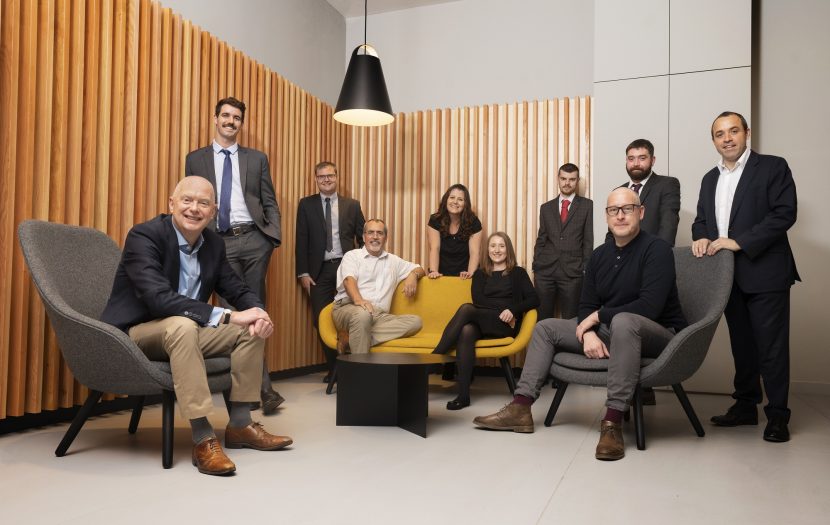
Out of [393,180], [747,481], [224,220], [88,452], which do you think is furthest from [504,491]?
[393,180]

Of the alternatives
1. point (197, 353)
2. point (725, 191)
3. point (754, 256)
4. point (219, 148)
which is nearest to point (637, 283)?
point (754, 256)

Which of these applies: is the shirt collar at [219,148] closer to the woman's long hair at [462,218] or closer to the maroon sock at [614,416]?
the woman's long hair at [462,218]

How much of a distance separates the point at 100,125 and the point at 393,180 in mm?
3518

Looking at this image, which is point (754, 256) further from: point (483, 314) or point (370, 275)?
point (370, 275)

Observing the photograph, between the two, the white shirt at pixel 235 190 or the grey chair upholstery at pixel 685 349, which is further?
the white shirt at pixel 235 190

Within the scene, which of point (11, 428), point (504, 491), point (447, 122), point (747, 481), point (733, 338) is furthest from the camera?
point (447, 122)

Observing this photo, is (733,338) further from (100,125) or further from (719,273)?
(100,125)

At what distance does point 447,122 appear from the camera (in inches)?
270

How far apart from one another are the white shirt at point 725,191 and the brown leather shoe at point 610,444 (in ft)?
4.75

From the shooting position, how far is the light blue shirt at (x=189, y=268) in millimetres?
3135

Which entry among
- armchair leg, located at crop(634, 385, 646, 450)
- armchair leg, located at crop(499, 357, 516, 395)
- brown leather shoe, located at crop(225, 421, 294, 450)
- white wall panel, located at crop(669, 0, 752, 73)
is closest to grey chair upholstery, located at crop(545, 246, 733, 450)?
armchair leg, located at crop(634, 385, 646, 450)

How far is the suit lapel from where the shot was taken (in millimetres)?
3721

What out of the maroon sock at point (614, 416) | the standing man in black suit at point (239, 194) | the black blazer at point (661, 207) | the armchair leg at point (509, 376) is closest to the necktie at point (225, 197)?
the standing man in black suit at point (239, 194)

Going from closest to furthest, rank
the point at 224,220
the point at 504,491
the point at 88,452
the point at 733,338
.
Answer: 1. the point at 504,491
2. the point at 88,452
3. the point at 733,338
4. the point at 224,220
